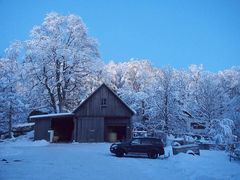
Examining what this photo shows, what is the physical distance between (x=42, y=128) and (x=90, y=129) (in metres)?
6.56

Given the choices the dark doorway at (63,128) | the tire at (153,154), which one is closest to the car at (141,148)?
the tire at (153,154)

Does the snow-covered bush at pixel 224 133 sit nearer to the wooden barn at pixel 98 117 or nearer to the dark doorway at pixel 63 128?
the wooden barn at pixel 98 117

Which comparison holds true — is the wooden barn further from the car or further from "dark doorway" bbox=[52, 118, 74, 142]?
the car

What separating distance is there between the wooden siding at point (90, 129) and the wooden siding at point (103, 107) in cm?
61

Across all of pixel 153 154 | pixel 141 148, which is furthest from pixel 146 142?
pixel 153 154

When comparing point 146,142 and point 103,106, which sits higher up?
point 103,106

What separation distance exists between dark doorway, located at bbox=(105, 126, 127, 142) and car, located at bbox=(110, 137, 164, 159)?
1551 centimetres

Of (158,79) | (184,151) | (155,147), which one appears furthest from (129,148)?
(158,79)

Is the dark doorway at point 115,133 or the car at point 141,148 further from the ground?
the dark doorway at point 115,133

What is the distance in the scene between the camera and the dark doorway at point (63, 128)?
154 feet

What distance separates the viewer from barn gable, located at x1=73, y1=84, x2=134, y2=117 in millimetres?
40562

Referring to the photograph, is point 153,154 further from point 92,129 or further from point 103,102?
point 103,102

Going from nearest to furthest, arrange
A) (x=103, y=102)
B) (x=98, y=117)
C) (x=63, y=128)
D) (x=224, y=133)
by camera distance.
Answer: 1. (x=224, y=133)
2. (x=98, y=117)
3. (x=103, y=102)
4. (x=63, y=128)

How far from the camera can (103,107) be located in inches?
1604
